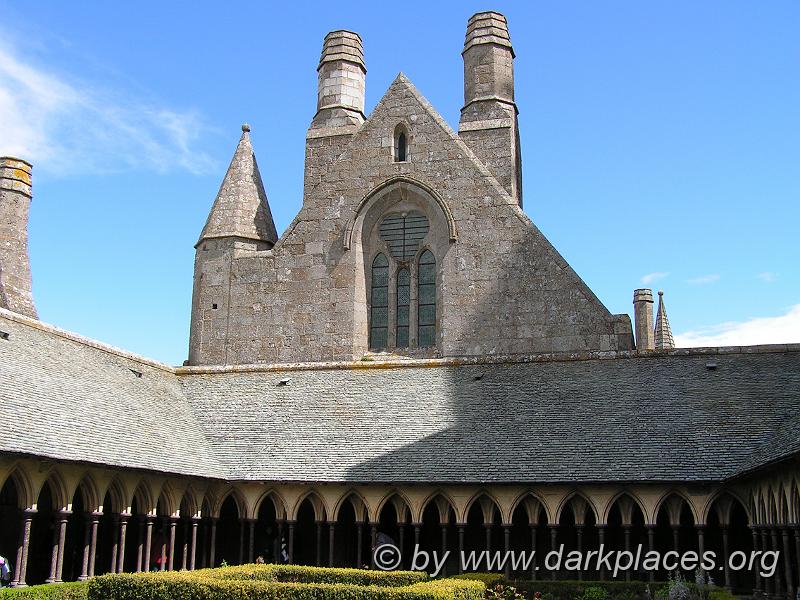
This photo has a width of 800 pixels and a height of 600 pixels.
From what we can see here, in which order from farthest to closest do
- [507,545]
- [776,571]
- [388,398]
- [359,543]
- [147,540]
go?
[388,398] < [359,543] < [507,545] < [147,540] < [776,571]

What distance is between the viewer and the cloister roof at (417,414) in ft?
64.3

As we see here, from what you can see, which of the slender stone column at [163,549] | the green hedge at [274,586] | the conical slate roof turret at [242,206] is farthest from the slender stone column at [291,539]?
the conical slate roof turret at [242,206]

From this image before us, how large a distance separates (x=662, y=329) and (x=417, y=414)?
23.9 metres

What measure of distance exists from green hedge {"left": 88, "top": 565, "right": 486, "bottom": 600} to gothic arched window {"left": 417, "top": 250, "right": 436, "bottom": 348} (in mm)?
13242

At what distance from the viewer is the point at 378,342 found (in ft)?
100

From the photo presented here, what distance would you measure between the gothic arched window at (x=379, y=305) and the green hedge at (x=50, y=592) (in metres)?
14.7

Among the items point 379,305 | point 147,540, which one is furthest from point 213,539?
point 379,305

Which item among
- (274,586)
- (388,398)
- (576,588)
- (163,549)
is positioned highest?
(388,398)

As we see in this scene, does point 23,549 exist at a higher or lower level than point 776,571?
higher

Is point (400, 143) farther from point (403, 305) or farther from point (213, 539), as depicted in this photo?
point (213, 539)

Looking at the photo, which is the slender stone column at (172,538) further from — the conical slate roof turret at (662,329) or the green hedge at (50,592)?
the conical slate roof turret at (662,329)

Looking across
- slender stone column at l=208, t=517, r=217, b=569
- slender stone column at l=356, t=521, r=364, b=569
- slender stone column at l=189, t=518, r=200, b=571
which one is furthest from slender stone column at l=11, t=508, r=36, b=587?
slender stone column at l=356, t=521, r=364, b=569

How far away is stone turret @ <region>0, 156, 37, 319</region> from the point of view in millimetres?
30219

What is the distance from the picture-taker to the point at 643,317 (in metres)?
34.8
